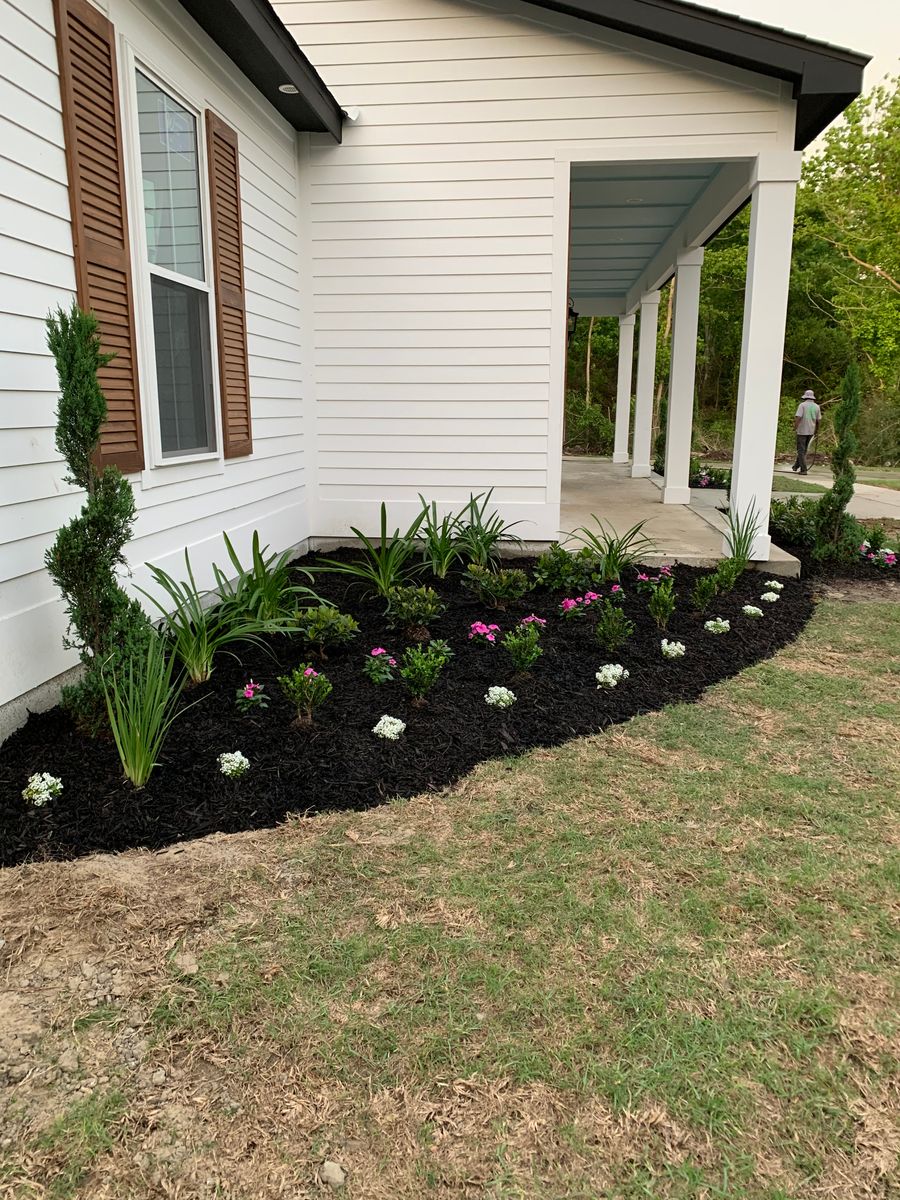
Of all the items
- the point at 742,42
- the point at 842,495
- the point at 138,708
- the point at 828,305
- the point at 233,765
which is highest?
the point at 828,305

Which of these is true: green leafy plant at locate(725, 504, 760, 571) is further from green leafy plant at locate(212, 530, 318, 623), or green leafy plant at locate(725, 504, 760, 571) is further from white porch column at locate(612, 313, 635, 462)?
white porch column at locate(612, 313, 635, 462)

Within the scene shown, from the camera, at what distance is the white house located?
404cm

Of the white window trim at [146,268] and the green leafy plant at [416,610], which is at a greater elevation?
the white window trim at [146,268]

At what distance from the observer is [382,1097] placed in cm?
168

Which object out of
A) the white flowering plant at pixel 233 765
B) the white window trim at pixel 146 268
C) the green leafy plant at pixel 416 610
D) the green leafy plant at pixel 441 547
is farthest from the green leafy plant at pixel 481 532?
the white flowering plant at pixel 233 765

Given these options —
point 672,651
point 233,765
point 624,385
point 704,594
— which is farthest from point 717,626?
point 624,385

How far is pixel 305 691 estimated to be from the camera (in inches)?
129

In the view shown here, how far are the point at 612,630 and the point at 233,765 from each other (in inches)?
83.9

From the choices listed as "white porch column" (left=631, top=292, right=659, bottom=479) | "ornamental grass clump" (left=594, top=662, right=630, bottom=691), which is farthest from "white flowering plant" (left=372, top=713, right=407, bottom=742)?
"white porch column" (left=631, top=292, right=659, bottom=479)

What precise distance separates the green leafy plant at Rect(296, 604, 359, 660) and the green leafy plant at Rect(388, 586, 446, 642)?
1.16ft

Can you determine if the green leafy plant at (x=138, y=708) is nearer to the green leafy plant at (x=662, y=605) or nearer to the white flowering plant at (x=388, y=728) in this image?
the white flowering plant at (x=388, y=728)

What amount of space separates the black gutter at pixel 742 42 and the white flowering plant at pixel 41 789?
211 inches

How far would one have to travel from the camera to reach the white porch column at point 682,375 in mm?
8930

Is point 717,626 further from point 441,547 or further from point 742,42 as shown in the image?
point 742,42
